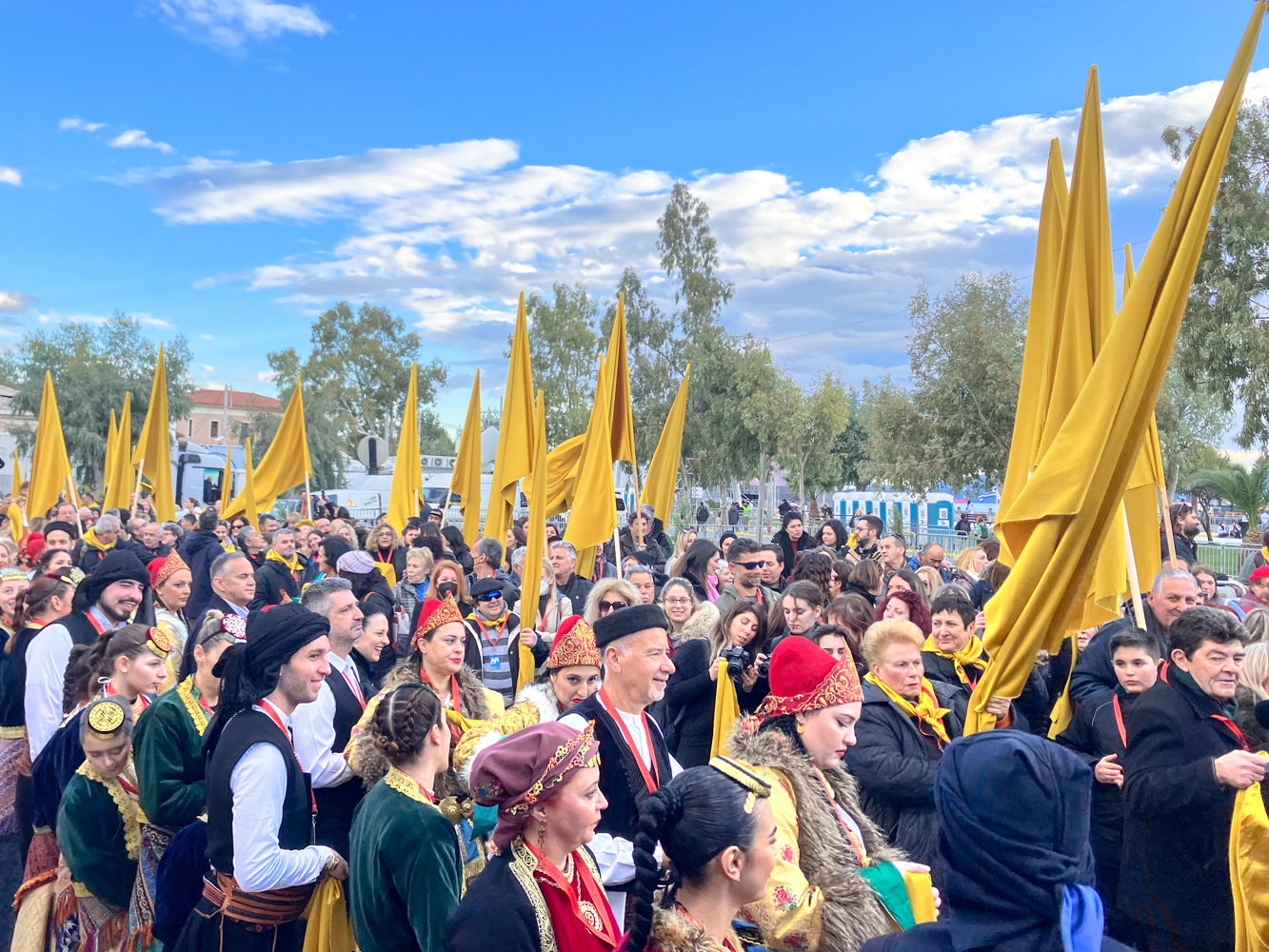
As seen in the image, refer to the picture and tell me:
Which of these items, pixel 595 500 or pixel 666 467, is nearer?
pixel 595 500

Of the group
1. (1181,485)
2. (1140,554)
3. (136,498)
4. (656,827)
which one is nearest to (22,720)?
(656,827)

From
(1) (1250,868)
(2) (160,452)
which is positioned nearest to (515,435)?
(1) (1250,868)

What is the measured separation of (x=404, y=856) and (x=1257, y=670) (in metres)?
3.50

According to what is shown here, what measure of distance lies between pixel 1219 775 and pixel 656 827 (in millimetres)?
2472

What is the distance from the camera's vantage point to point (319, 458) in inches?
2003

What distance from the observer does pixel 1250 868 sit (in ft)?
A: 11.7

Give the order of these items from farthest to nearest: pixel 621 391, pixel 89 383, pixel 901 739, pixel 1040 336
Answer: pixel 89 383
pixel 621 391
pixel 1040 336
pixel 901 739

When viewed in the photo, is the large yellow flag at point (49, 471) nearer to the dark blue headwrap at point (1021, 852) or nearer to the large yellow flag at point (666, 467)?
the large yellow flag at point (666, 467)

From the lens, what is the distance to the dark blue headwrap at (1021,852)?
183cm

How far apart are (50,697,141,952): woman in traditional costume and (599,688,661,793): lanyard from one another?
80.9 inches

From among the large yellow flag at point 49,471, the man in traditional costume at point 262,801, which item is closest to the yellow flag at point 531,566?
the man in traditional costume at point 262,801

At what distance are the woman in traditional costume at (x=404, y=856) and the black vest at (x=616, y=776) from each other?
26.6 inches

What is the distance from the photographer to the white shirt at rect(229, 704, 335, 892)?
3238 millimetres

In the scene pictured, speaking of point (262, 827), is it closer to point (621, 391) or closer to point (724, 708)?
point (724, 708)
